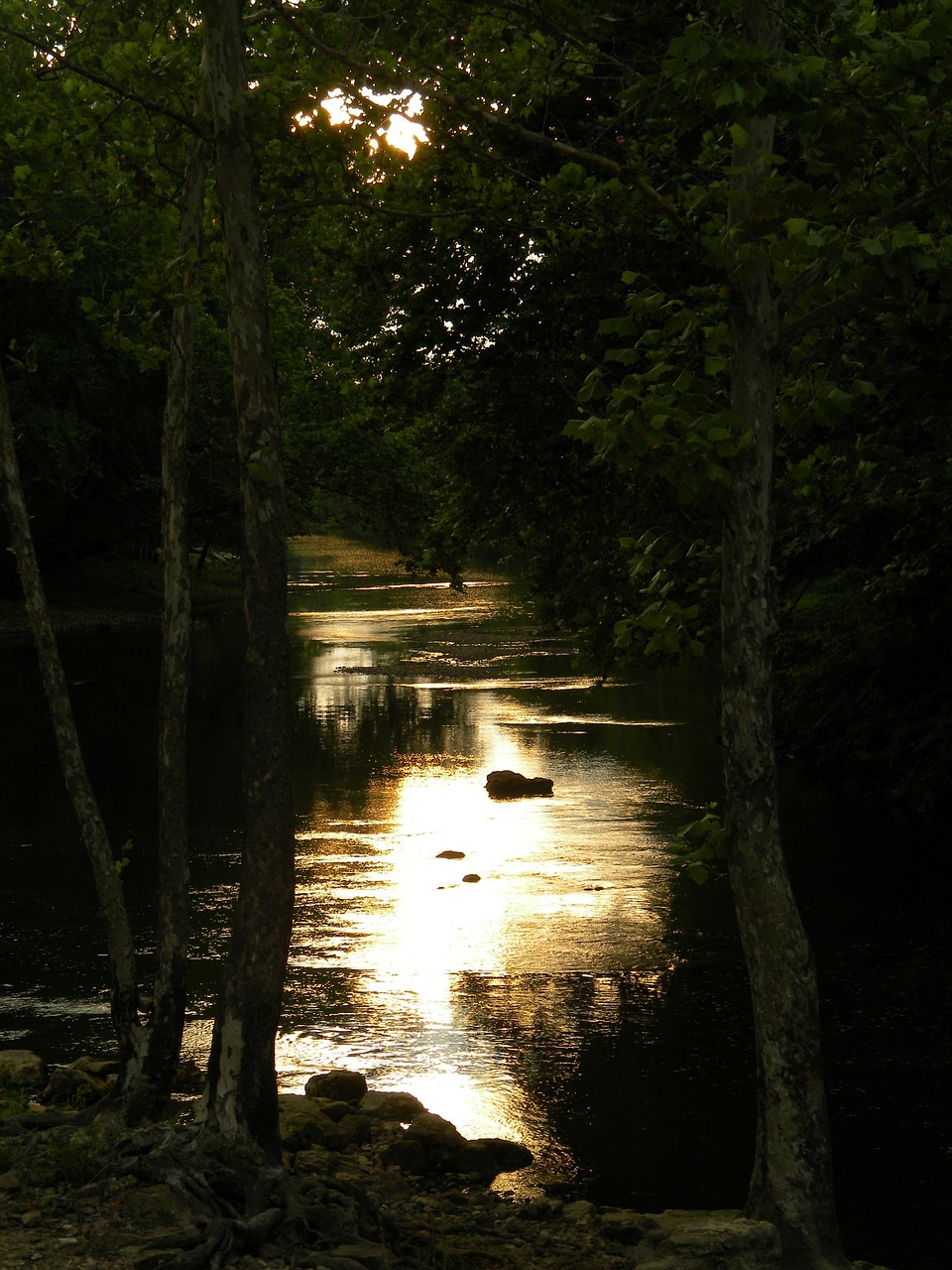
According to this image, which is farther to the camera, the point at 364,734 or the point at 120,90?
the point at 364,734

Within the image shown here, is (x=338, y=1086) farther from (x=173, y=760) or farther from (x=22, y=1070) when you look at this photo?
(x=173, y=760)

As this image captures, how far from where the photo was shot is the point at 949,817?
2322cm

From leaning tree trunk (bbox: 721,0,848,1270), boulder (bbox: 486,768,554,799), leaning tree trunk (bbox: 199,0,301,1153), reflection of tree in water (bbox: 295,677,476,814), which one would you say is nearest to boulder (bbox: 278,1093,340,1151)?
leaning tree trunk (bbox: 199,0,301,1153)

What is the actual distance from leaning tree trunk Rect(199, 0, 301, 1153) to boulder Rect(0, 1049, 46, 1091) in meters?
3.12

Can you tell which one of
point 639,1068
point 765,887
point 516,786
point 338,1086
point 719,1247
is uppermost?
point 765,887

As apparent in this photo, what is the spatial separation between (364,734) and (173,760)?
21.2 m

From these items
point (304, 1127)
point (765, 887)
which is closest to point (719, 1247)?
point (765, 887)

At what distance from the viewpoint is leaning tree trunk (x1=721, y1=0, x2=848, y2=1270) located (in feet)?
28.9

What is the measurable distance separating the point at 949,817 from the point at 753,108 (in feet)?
55.7

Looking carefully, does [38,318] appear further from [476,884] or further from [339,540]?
[339,540]

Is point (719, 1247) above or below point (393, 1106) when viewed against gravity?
above

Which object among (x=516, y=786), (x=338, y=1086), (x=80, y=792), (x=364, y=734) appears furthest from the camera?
(x=364, y=734)

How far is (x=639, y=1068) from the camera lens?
1298 cm

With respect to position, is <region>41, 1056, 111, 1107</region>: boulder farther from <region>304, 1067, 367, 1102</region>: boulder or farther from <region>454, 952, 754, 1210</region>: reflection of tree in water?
<region>454, 952, 754, 1210</region>: reflection of tree in water
